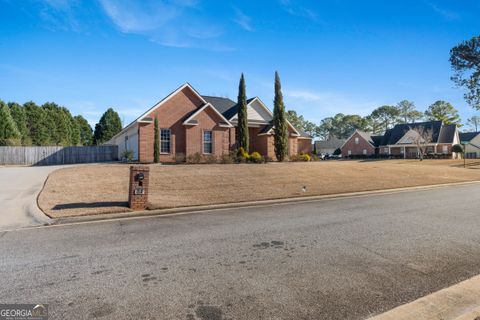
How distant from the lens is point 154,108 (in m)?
23.6

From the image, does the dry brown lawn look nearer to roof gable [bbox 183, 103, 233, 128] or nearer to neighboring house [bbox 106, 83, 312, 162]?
neighboring house [bbox 106, 83, 312, 162]

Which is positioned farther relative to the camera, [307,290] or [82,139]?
[82,139]

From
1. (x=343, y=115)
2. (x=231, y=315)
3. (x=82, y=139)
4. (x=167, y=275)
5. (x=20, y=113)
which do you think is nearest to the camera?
(x=231, y=315)

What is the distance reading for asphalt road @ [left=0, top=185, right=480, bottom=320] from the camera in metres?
3.25

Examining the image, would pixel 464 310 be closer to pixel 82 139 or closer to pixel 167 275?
pixel 167 275

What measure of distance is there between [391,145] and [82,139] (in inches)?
2880

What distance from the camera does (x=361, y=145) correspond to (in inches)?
2446

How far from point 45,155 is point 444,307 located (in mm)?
38505

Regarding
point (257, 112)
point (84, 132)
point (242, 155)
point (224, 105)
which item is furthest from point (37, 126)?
point (242, 155)

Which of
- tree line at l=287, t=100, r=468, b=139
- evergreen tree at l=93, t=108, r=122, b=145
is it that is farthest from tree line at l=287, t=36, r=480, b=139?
evergreen tree at l=93, t=108, r=122, b=145

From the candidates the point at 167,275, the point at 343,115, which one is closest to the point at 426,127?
the point at 343,115

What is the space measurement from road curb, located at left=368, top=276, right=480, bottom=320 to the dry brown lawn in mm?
7559

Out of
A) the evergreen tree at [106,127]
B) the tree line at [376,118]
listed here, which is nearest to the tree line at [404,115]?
the tree line at [376,118]

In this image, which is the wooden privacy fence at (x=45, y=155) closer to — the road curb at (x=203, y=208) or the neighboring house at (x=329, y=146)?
the road curb at (x=203, y=208)
